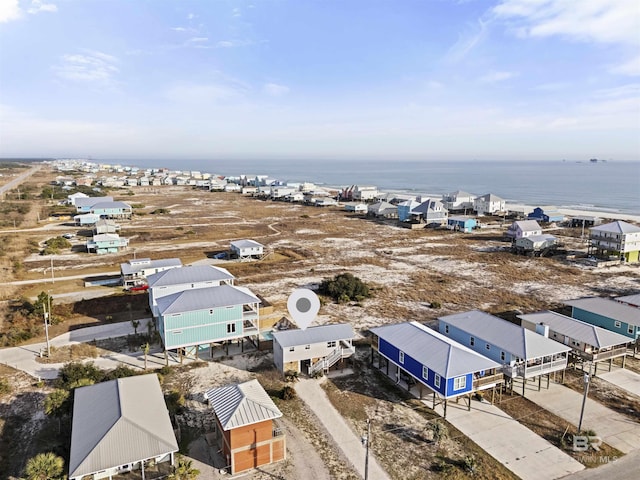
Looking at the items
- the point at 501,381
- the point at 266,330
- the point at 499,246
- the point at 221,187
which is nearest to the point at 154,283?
the point at 266,330

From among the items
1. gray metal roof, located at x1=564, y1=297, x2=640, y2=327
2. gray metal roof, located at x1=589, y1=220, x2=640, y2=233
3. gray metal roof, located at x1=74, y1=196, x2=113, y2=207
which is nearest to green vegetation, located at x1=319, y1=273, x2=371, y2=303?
gray metal roof, located at x1=564, y1=297, x2=640, y2=327

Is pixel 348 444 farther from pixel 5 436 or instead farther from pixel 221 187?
pixel 221 187

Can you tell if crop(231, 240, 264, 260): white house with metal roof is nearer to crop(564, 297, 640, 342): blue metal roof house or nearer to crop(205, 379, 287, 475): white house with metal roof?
crop(564, 297, 640, 342): blue metal roof house

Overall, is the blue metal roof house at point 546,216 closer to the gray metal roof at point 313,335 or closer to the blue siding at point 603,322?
the blue siding at point 603,322

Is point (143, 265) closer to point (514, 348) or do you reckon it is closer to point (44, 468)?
point (44, 468)

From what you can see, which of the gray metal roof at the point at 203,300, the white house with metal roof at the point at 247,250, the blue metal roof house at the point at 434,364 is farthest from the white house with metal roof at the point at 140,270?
the blue metal roof house at the point at 434,364

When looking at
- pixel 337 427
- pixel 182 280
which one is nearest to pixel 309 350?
pixel 337 427
